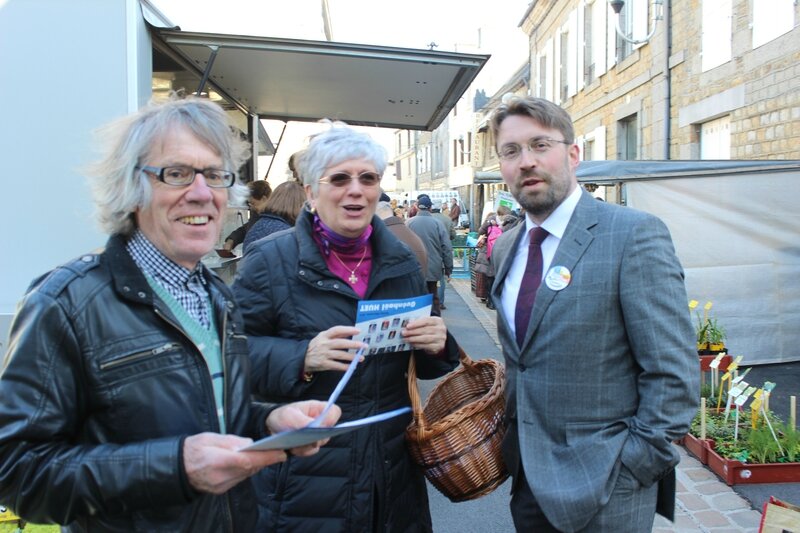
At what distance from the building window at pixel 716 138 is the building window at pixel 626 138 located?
4.11 metres

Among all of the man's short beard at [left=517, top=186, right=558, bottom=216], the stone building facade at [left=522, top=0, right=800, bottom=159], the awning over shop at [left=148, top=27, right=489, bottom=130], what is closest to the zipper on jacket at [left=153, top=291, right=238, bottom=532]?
the man's short beard at [left=517, top=186, right=558, bottom=216]

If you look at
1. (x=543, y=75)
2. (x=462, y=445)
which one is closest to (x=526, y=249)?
(x=462, y=445)

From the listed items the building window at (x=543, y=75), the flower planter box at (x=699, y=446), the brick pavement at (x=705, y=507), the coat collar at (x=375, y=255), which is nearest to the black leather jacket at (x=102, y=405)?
the coat collar at (x=375, y=255)

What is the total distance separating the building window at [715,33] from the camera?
984 cm

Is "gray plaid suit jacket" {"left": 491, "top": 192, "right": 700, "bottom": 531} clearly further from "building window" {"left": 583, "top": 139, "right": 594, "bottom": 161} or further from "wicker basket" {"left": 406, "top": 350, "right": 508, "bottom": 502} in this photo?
"building window" {"left": 583, "top": 139, "right": 594, "bottom": 161}

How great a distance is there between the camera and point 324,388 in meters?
2.09

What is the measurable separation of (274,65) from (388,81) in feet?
3.47

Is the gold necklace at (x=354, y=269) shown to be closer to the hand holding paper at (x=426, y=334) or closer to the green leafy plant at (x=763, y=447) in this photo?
the hand holding paper at (x=426, y=334)

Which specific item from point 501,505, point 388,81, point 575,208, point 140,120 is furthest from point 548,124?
point 388,81

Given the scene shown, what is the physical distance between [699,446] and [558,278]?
3.55m

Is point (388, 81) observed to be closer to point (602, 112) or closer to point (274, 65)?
point (274, 65)

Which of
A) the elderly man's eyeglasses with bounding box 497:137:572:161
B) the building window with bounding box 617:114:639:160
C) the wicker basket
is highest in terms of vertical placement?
the building window with bounding box 617:114:639:160

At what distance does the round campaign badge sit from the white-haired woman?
41 centimetres

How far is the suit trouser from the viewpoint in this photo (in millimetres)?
1913
